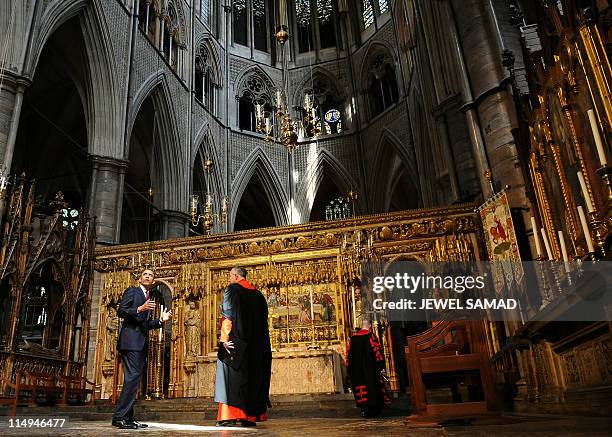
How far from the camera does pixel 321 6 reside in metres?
27.5

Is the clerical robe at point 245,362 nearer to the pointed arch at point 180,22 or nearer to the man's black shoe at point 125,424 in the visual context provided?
the man's black shoe at point 125,424

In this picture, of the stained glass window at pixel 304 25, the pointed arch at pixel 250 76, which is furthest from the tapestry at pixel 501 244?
the stained glass window at pixel 304 25

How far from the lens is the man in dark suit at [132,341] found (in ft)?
15.9

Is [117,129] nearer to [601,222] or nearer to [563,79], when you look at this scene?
[563,79]

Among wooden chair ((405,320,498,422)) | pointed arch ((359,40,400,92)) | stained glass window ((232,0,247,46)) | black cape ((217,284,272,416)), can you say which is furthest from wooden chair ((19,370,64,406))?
stained glass window ((232,0,247,46))

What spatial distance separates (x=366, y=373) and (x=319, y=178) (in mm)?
18148

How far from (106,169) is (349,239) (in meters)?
7.38

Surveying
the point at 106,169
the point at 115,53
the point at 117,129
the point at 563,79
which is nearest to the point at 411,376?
the point at 563,79

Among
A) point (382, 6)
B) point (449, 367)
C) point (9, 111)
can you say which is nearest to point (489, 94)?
point (449, 367)

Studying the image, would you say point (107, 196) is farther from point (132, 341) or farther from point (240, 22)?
point (240, 22)

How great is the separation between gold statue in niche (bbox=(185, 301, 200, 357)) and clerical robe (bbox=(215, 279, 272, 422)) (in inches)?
226

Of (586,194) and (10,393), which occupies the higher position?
(586,194)

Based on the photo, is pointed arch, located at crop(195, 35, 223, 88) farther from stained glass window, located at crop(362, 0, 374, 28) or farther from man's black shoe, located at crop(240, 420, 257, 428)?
man's black shoe, located at crop(240, 420, 257, 428)

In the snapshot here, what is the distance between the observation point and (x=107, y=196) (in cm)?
1334
